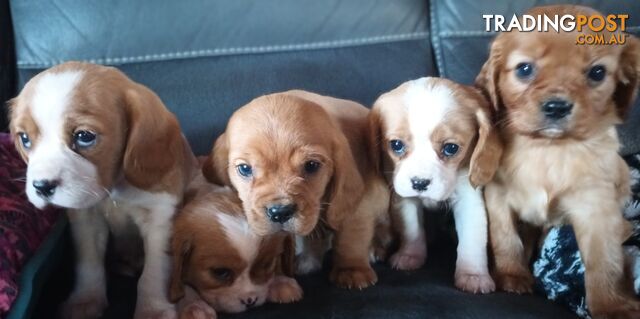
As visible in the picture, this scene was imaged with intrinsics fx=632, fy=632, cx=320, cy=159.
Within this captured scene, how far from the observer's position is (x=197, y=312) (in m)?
1.92

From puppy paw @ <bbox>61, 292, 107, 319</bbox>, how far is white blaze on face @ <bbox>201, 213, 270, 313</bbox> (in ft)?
1.06

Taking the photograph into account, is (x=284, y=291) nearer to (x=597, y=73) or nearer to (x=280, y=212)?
(x=280, y=212)

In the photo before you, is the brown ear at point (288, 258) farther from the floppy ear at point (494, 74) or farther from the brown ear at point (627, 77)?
the brown ear at point (627, 77)

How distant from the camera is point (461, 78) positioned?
3053 millimetres

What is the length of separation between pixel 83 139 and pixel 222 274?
0.60 m

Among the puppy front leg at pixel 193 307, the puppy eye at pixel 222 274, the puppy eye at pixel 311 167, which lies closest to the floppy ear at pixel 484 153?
the puppy eye at pixel 311 167

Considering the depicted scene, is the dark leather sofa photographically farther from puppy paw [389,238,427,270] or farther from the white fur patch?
the white fur patch

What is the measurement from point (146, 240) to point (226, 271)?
28cm

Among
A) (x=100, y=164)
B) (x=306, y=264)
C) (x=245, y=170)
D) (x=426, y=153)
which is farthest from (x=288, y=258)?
(x=100, y=164)

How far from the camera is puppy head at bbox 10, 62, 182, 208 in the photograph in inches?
70.4

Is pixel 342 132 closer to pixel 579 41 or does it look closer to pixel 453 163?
pixel 453 163

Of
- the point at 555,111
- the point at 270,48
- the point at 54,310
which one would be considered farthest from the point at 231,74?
the point at 555,111

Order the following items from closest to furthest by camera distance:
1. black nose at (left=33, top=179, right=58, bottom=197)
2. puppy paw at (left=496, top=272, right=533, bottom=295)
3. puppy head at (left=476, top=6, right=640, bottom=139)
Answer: black nose at (left=33, top=179, right=58, bottom=197) → puppy head at (left=476, top=6, right=640, bottom=139) → puppy paw at (left=496, top=272, right=533, bottom=295)

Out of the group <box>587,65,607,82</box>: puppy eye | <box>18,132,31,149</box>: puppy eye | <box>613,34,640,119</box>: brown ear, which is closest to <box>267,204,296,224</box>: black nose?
<box>18,132,31,149</box>: puppy eye
